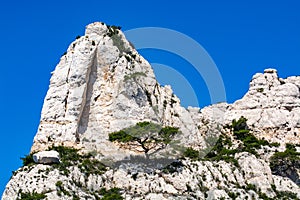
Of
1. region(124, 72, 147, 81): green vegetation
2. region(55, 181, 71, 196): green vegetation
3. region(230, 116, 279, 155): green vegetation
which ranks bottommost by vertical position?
region(55, 181, 71, 196): green vegetation

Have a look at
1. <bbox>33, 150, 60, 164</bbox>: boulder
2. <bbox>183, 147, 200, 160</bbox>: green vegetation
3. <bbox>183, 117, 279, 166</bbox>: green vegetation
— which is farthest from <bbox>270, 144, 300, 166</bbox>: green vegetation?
<bbox>33, 150, 60, 164</bbox>: boulder

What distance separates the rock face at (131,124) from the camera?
220ft

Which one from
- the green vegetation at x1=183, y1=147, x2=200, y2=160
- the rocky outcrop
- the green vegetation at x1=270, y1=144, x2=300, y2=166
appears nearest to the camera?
the green vegetation at x1=183, y1=147, x2=200, y2=160

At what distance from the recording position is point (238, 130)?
8300 cm

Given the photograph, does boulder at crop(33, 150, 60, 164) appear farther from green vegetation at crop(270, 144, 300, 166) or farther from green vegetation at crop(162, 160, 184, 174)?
green vegetation at crop(270, 144, 300, 166)

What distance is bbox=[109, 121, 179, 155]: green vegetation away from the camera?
72.3m

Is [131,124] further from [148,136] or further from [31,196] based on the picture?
[31,196]

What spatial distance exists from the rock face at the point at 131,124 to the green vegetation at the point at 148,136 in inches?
47.1

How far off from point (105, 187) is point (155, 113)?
1426cm

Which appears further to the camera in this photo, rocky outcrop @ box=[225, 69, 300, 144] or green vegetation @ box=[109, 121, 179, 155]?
rocky outcrop @ box=[225, 69, 300, 144]

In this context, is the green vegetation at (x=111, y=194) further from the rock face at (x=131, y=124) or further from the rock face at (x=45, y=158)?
the rock face at (x=45, y=158)

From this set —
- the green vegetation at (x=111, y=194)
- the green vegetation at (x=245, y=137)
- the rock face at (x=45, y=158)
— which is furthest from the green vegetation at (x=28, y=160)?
the green vegetation at (x=245, y=137)

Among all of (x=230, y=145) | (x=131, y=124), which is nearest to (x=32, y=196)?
(x=131, y=124)

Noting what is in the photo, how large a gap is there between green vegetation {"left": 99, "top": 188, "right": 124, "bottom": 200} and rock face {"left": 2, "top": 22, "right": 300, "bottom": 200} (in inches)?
7.1
